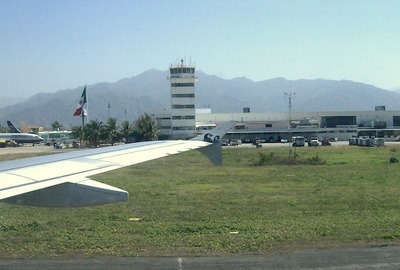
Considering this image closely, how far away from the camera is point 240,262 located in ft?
30.6

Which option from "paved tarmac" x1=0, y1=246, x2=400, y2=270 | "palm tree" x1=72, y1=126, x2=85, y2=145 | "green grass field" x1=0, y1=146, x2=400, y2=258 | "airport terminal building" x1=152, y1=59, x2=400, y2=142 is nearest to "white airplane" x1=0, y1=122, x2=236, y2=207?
"paved tarmac" x1=0, y1=246, x2=400, y2=270

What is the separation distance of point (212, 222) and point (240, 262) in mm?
3976

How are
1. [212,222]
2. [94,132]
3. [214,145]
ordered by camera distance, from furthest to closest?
[94,132] → [212,222] → [214,145]

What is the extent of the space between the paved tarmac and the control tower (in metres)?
88.5

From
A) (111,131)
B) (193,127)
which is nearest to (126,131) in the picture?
(111,131)

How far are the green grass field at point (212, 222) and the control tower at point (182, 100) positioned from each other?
79357 millimetres

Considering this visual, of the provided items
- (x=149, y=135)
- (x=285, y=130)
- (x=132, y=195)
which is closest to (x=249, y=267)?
(x=132, y=195)

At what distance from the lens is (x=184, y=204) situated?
16.8 metres

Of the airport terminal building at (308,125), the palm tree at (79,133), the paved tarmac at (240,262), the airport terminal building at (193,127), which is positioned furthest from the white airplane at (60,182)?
the airport terminal building at (308,125)

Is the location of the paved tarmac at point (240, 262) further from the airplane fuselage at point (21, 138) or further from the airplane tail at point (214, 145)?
the airplane fuselage at point (21, 138)

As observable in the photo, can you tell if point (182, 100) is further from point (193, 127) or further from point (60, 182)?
point (60, 182)

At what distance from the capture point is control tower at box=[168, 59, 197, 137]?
102 metres

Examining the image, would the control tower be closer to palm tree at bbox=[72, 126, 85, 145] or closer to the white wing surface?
palm tree at bbox=[72, 126, 85, 145]

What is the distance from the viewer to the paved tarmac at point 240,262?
9016mm
